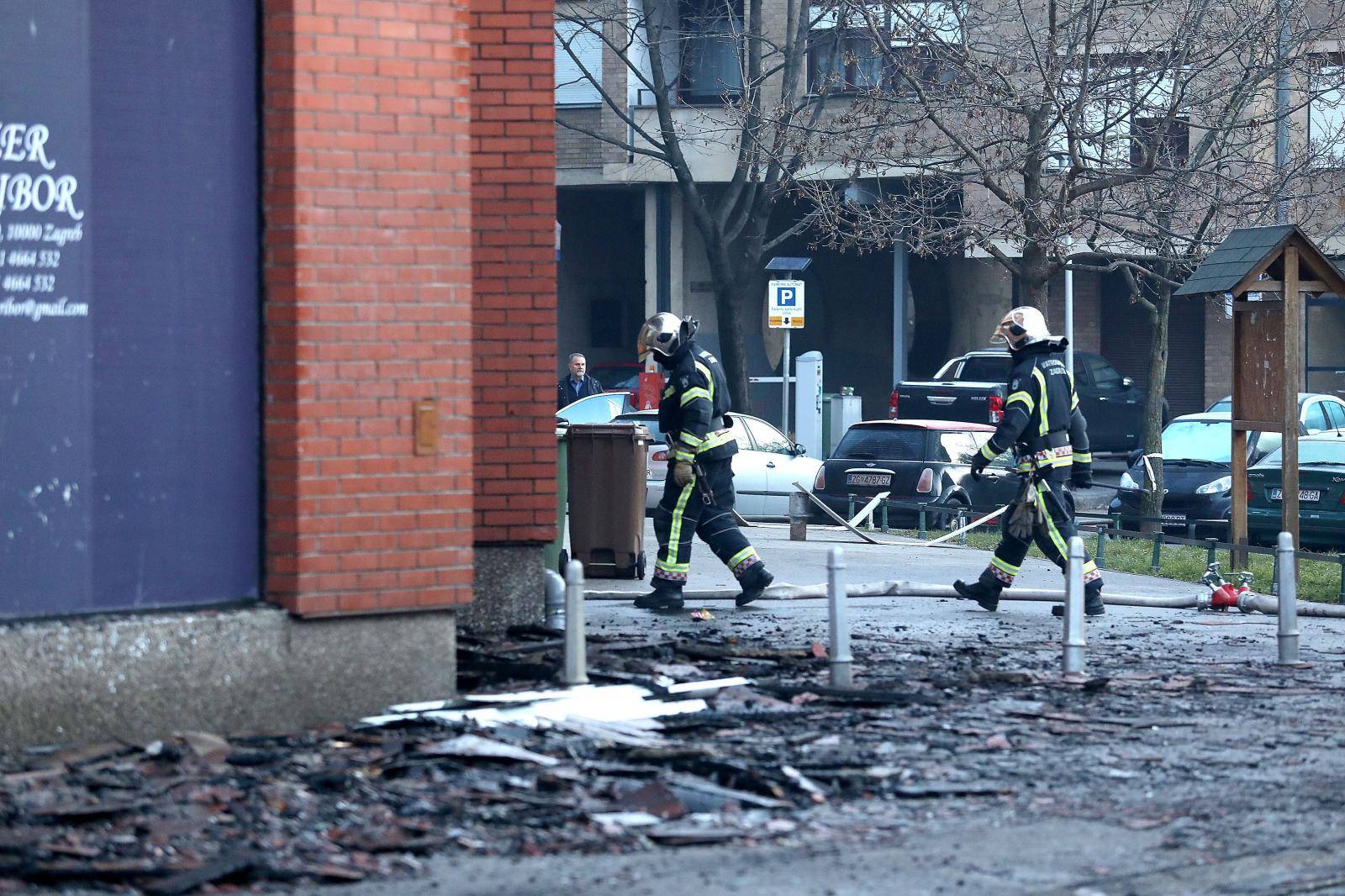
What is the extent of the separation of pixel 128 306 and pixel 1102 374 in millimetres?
28092

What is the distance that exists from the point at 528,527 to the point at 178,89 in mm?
3511

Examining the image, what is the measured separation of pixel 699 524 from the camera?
11758 millimetres

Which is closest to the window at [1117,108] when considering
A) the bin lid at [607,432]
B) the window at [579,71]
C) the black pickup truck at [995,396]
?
the black pickup truck at [995,396]

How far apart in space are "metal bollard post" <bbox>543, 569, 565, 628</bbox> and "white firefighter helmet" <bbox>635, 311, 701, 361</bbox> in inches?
86.8

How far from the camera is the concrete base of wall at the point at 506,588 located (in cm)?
998

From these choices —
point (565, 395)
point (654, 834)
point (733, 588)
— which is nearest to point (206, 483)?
point (654, 834)

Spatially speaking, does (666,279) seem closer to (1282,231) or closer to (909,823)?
(1282,231)

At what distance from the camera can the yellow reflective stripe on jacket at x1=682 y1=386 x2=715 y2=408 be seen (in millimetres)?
11734

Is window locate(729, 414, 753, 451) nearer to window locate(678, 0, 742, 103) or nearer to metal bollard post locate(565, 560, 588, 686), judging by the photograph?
window locate(678, 0, 742, 103)

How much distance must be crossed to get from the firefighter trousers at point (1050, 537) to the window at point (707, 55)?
2029 centimetres

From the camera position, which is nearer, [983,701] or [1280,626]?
[983,701]

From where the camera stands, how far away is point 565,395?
885 inches

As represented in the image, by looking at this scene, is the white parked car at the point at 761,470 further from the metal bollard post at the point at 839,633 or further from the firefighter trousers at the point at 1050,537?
the metal bollard post at the point at 839,633

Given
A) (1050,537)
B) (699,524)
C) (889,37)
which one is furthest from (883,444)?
(699,524)
